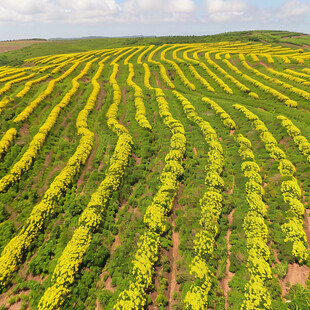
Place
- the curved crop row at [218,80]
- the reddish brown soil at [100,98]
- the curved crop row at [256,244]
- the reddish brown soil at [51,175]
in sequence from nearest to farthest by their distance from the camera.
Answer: the curved crop row at [256,244] < the reddish brown soil at [51,175] < the reddish brown soil at [100,98] < the curved crop row at [218,80]

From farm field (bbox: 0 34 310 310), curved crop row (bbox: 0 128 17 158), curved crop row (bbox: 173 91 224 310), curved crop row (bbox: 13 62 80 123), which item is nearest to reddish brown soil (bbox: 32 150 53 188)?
farm field (bbox: 0 34 310 310)

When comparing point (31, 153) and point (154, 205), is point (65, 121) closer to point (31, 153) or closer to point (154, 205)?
point (31, 153)

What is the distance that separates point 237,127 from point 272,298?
91.3 feet

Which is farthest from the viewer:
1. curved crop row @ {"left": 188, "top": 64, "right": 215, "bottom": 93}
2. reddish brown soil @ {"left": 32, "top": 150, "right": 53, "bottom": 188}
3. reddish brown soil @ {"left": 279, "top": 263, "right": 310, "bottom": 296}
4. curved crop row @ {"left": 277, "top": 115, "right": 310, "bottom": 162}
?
curved crop row @ {"left": 188, "top": 64, "right": 215, "bottom": 93}

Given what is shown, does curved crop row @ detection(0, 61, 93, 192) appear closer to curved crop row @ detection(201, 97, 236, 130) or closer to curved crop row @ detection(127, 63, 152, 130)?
curved crop row @ detection(127, 63, 152, 130)

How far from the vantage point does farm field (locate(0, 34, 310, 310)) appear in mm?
14273

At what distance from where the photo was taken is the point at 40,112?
3878 cm

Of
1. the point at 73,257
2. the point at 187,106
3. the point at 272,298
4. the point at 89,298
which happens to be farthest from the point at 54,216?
the point at 187,106

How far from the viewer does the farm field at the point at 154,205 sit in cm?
1427

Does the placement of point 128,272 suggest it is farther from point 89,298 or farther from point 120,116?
point 120,116

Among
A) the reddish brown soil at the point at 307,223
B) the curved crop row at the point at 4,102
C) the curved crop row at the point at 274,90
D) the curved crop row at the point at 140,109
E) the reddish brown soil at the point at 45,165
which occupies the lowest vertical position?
the reddish brown soil at the point at 45,165

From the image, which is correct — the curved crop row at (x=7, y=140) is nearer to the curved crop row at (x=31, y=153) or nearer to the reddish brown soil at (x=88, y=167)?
the curved crop row at (x=31, y=153)

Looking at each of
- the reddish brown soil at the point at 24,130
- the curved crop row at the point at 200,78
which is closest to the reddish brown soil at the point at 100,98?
the reddish brown soil at the point at 24,130

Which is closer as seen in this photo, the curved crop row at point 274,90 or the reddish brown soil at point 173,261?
the reddish brown soil at point 173,261
